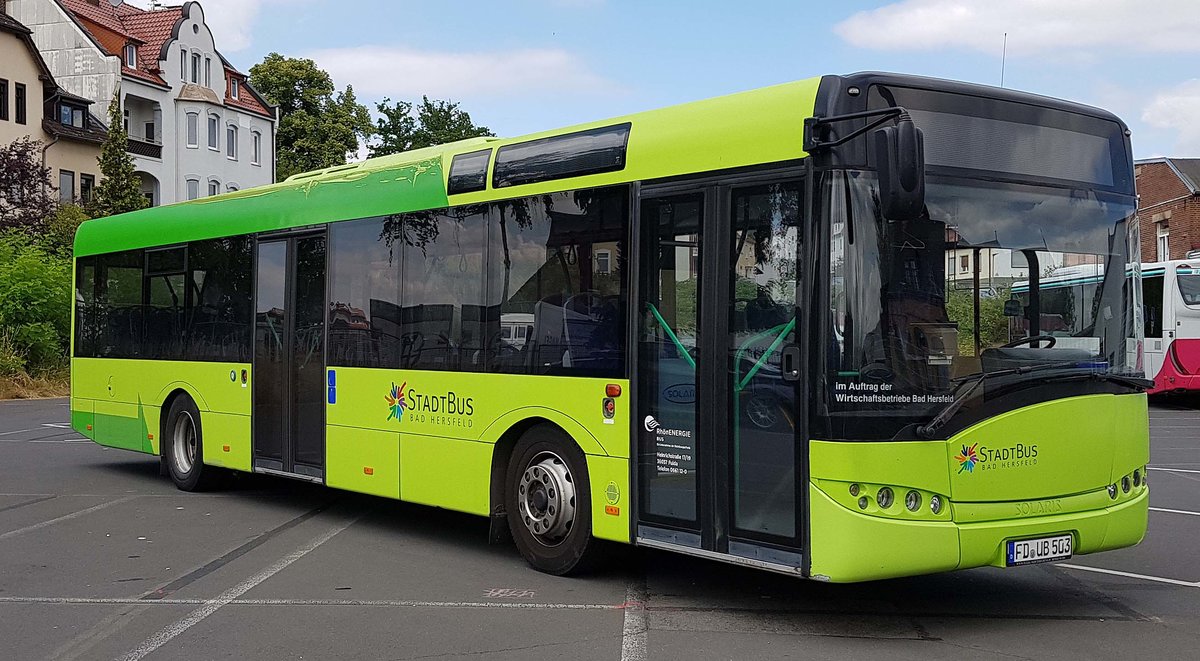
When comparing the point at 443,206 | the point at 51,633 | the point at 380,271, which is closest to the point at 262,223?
the point at 380,271

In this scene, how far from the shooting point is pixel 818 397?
7039 mm

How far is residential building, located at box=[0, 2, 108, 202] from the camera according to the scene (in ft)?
165

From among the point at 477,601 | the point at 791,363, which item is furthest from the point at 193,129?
the point at 791,363

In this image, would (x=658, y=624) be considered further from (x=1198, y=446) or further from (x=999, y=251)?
(x=1198, y=446)

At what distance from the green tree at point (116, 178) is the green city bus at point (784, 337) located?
41604 mm

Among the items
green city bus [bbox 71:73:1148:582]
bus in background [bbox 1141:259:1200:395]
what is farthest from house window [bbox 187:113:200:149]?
green city bus [bbox 71:73:1148:582]

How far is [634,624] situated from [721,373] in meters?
1.57

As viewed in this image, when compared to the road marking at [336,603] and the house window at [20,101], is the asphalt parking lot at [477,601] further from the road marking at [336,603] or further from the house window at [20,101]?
the house window at [20,101]

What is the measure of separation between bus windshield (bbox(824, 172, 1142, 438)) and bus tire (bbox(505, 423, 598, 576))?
7.90 ft

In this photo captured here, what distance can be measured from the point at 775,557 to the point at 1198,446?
14.6 m

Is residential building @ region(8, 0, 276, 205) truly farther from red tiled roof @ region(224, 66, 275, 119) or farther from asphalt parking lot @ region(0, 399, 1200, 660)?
asphalt parking lot @ region(0, 399, 1200, 660)

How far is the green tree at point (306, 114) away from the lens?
73.6 meters

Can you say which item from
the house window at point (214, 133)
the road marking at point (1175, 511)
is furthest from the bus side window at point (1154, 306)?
the house window at point (214, 133)

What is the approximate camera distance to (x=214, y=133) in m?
64.0
